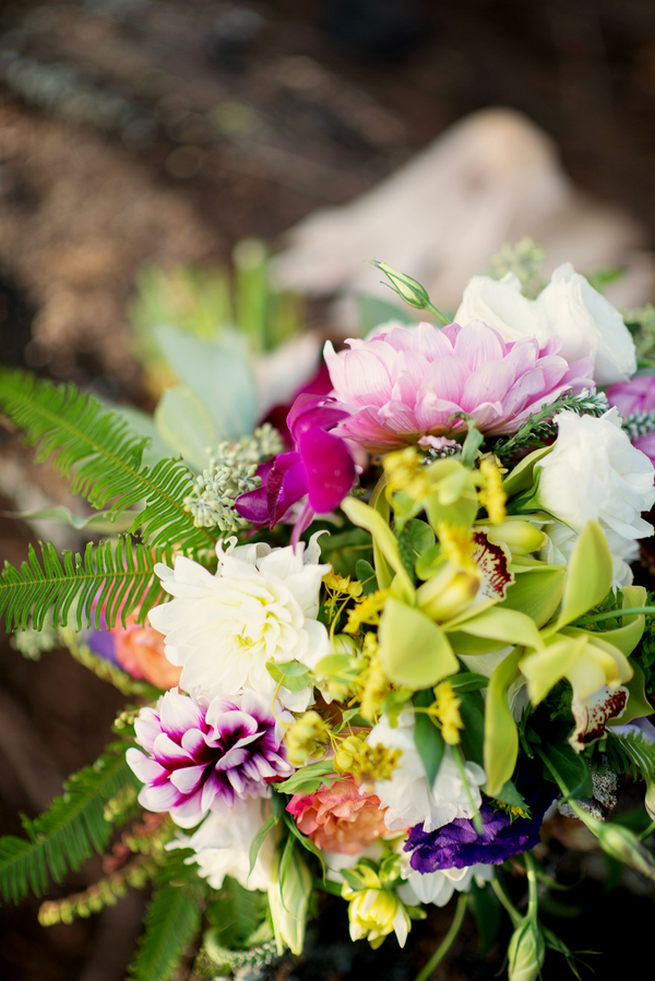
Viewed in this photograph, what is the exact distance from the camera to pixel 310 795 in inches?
13.4

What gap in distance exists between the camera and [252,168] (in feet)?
3.63

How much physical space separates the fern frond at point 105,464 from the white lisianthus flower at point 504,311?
0.18 meters

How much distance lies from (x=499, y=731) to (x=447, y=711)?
2cm

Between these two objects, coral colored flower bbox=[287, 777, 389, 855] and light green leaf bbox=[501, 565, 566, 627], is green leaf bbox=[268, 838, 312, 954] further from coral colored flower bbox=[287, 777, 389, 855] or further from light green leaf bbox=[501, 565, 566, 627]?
light green leaf bbox=[501, 565, 566, 627]

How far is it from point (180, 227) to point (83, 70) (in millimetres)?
337

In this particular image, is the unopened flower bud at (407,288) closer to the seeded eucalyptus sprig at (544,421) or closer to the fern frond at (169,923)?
the seeded eucalyptus sprig at (544,421)

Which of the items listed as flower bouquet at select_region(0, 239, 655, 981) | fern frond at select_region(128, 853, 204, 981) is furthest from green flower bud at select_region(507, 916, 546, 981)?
fern frond at select_region(128, 853, 204, 981)

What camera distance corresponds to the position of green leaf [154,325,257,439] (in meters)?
0.51

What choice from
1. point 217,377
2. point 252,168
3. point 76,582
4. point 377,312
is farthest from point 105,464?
point 252,168

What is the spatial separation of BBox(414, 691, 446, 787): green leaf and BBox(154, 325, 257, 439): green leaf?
0.27 meters

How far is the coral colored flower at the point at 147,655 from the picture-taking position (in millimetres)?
425

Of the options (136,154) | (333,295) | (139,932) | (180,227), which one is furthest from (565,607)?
(136,154)

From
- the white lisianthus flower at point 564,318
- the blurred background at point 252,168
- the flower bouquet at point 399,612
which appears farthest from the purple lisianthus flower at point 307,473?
the blurred background at point 252,168

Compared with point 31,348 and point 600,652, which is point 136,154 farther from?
point 600,652
